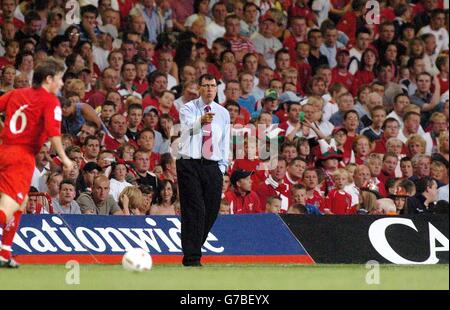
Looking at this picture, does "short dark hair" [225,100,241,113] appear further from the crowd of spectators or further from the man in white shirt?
the man in white shirt

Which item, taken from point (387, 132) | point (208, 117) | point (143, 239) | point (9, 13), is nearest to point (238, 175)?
point (143, 239)

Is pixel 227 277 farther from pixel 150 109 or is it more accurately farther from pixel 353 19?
pixel 353 19

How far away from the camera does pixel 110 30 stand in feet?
56.9

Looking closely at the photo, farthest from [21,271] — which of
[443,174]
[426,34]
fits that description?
[426,34]

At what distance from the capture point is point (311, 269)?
12367 millimetres

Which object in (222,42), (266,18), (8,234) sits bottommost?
(8,234)

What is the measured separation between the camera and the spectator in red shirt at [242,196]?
14.6 m

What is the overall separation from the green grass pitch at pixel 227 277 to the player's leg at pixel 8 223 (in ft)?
0.36

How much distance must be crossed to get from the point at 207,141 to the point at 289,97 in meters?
4.94

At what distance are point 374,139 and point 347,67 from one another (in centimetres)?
182

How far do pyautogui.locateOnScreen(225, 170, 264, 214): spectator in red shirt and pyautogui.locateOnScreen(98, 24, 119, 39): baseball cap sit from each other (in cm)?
384

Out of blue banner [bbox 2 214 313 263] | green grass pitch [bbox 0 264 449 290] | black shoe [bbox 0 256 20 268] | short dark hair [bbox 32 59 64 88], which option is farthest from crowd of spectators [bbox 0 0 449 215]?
short dark hair [bbox 32 59 64 88]

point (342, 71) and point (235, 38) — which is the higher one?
point (235, 38)

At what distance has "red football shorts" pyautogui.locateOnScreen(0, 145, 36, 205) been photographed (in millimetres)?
10555
